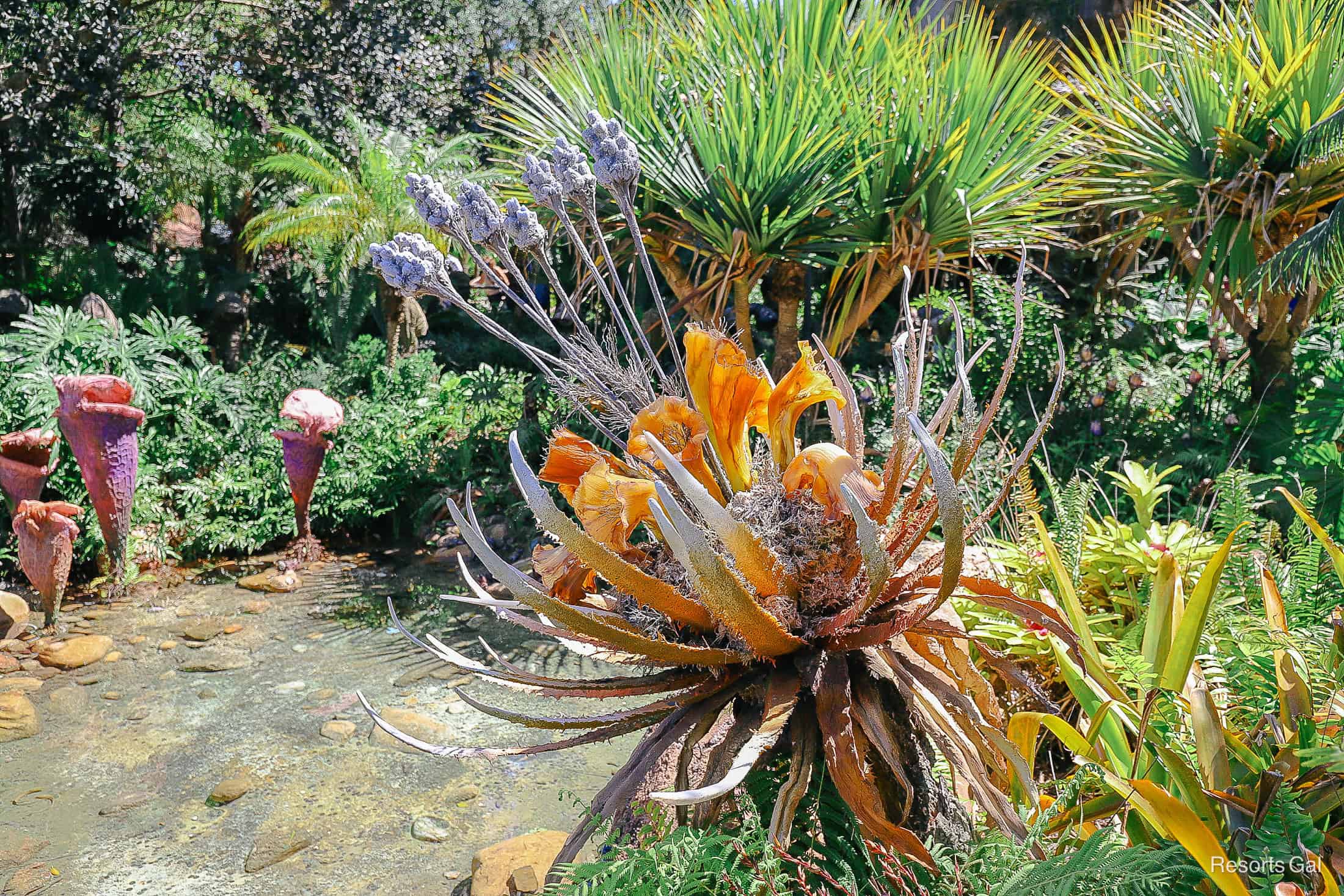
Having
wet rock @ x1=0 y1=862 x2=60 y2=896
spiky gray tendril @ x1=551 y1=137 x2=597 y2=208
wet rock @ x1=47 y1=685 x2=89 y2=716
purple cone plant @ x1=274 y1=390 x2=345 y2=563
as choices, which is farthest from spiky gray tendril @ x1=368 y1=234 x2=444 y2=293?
purple cone plant @ x1=274 y1=390 x2=345 y2=563

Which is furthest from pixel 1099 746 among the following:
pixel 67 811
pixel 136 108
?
pixel 136 108

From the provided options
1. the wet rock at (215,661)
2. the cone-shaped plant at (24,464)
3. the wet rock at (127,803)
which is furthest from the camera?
the cone-shaped plant at (24,464)

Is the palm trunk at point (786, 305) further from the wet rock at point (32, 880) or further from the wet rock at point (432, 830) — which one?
the wet rock at point (32, 880)

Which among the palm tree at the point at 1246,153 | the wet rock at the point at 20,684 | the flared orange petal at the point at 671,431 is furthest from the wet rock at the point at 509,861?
the palm tree at the point at 1246,153

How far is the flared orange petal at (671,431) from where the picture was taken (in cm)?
122

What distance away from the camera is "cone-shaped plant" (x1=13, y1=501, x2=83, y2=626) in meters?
4.59

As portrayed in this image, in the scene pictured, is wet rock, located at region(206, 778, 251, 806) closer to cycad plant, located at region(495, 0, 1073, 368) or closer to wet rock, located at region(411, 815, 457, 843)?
wet rock, located at region(411, 815, 457, 843)

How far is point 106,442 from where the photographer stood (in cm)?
491

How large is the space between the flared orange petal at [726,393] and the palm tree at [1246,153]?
317cm

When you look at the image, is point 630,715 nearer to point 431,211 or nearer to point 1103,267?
point 431,211

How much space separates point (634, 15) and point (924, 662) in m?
4.49

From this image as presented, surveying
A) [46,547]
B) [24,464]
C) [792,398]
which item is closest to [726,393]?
[792,398]

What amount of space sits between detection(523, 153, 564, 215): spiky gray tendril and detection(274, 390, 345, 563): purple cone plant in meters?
4.61

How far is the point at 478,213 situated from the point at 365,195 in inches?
341
